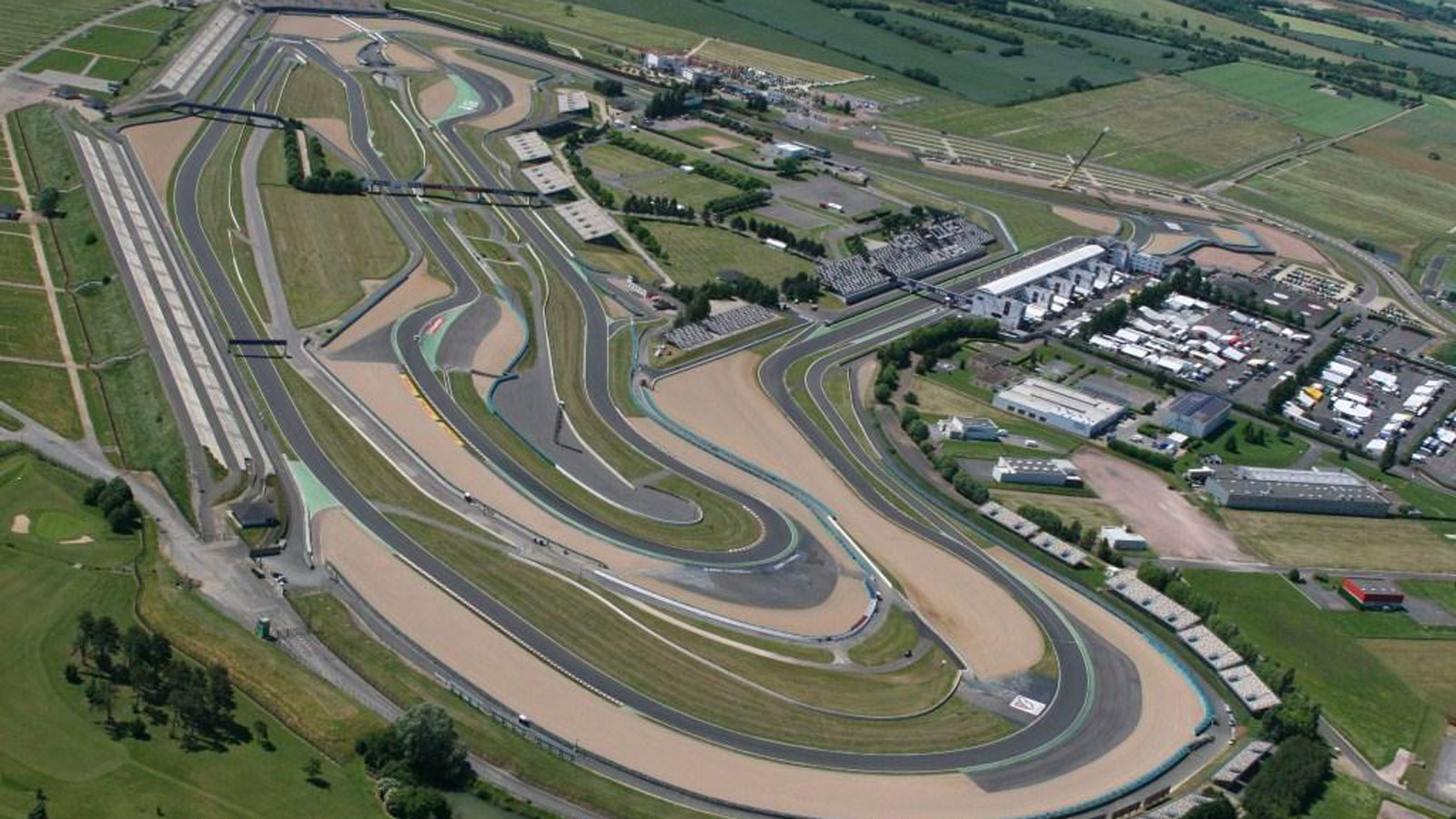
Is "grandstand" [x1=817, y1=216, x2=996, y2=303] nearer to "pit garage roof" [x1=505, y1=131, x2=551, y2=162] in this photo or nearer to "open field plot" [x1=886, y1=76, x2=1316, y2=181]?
"open field plot" [x1=886, y1=76, x2=1316, y2=181]

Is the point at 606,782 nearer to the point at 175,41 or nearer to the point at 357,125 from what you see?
the point at 357,125

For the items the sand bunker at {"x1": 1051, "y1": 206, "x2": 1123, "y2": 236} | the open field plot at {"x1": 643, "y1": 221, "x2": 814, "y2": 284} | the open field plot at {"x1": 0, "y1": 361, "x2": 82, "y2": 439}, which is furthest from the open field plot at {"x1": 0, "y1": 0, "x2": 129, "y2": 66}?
the sand bunker at {"x1": 1051, "y1": 206, "x2": 1123, "y2": 236}

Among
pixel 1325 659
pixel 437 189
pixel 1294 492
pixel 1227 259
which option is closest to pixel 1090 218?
pixel 1227 259

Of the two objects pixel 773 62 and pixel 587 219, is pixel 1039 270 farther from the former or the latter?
pixel 773 62

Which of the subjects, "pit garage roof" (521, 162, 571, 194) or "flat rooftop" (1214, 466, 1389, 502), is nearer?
"flat rooftop" (1214, 466, 1389, 502)

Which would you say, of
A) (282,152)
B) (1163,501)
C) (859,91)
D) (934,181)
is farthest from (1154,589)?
(859,91)

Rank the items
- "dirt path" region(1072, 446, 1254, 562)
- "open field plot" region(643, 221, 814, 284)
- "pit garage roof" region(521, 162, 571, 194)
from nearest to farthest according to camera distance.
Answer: "dirt path" region(1072, 446, 1254, 562), "open field plot" region(643, 221, 814, 284), "pit garage roof" region(521, 162, 571, 194)

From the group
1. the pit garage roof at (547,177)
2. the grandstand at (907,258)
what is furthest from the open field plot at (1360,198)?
the pit garage roof at (547,177)
